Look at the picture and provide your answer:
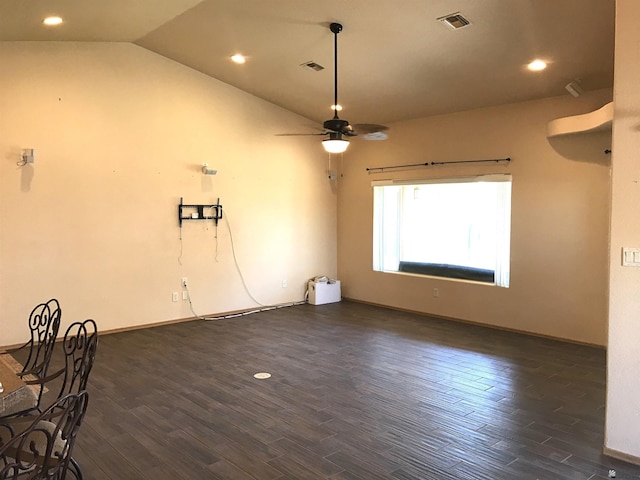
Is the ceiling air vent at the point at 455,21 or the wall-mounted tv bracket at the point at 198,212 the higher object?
the ceiling air vent at the point at 455,21

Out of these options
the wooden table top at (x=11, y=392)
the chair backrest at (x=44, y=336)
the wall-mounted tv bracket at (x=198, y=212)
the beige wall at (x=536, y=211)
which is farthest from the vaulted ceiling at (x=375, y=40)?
the wooden table top at (x=11, y=392)

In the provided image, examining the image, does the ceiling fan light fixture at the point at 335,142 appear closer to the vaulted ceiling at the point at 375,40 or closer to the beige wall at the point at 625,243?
the vaulted ceiling at the point at 375,40

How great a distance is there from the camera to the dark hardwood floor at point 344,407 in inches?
113

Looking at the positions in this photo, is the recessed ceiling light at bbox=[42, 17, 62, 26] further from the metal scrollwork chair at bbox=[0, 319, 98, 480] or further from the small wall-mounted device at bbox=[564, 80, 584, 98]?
the small wall-mounted device at bbox=[564, 80, 584, 98]

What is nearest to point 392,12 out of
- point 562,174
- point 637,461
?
point 562,174

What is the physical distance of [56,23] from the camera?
4859mm

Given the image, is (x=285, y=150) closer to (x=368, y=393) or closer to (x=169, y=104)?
(x=169, y=104)

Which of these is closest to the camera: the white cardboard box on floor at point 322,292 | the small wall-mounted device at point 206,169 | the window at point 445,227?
the window at point 445,227

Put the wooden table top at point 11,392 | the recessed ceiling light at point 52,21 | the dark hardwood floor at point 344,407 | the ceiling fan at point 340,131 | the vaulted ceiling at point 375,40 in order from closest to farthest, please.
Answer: the wooden table top at point 11,392 → the dark hardwood floor at point 344,407 → the vaulted ceiling at point 375,40 → the ceiling fan at point 340,131 → the recessed ceiling light at point 52,21

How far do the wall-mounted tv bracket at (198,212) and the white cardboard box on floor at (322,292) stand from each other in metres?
2.02

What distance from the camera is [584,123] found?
514 cm

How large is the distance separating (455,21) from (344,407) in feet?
11.5

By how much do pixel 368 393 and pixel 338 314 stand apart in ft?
10.6

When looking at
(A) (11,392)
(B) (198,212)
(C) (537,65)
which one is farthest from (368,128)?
(A) (11,392)
